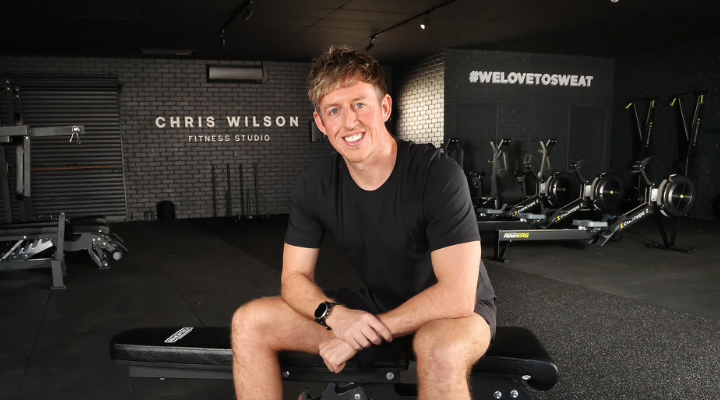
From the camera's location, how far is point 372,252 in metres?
1.67

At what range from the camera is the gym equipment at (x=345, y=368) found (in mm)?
1553

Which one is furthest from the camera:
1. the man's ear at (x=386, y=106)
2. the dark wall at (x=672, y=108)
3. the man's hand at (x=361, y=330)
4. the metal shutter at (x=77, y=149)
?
the metal shutter at (x=77, y=149)

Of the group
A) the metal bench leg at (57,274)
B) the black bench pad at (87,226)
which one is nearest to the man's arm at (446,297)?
the metal bench leg at (57,274)

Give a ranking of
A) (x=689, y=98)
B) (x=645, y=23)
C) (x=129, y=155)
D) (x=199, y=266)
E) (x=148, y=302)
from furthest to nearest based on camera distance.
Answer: (x=129, y=155) → (x=689, y=98) → (x=645, y=23) → (x=199, y=266) → (x=148, y=302)

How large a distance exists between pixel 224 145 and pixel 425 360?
7.53m

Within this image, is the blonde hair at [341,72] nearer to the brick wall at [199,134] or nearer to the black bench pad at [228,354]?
the black bench pad at [228,354]

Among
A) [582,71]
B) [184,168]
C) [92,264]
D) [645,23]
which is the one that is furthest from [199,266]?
[582,71]

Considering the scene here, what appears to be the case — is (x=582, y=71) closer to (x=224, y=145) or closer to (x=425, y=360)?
(x=224, y=145)

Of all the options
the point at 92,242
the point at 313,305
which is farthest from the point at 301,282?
the point at 92,242

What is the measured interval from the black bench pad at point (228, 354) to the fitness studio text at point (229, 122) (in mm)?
6897

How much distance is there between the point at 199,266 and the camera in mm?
4977

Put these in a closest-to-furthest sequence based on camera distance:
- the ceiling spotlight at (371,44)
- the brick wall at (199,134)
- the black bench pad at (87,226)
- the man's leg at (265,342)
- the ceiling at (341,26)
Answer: the man's leg at (265,342), the black bench pad at (87,226), the ceiling at (341,26), the ceiling spotlight at (371,44), the brick wall at (199,134)

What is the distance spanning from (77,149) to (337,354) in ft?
24.9

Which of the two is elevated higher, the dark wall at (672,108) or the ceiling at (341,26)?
the ceiling at (341,26)
